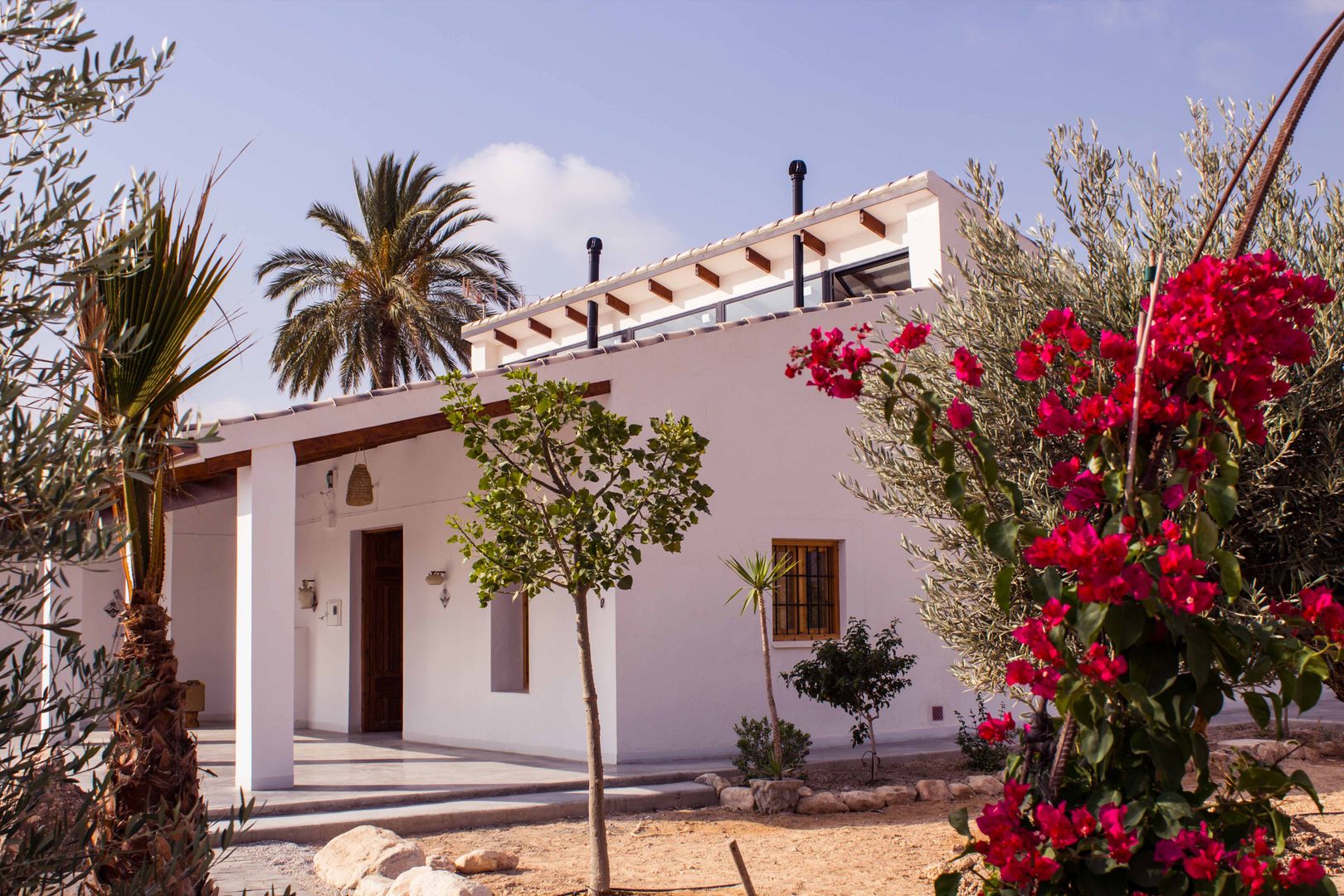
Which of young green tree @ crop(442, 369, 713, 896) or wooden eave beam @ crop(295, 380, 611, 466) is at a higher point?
wooden eave beam @ crop(295, 380, 611, 466)

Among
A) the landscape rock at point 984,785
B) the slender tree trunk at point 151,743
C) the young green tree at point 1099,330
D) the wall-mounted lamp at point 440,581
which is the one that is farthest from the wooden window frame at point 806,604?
the slender tree trunk at point 151,743

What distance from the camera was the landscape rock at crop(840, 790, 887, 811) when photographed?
9328mm

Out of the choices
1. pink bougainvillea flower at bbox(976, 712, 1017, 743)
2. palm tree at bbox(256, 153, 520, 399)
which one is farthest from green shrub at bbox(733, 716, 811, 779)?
palm tree at bbox(256, 153, 520, 399)

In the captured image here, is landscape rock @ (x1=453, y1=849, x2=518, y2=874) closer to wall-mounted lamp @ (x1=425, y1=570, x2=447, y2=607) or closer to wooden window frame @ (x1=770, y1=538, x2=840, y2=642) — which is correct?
wooden window frame @ (x1=770, y1=538, x2=840, y2=642)

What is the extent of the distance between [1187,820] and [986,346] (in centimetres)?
301

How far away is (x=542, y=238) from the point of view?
2114cm

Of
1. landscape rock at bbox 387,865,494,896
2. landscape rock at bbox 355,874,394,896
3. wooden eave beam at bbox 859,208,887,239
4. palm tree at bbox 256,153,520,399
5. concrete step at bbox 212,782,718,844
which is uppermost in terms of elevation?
palm tree at bbox 256,153,520,399

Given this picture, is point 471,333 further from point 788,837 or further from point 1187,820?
point 1187,820

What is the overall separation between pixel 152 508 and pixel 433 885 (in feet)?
8.80

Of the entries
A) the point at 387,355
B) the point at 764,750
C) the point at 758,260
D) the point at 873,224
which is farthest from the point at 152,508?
the point at 387,355

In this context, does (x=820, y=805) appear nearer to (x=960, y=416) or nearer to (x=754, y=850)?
(x=754, y=850)

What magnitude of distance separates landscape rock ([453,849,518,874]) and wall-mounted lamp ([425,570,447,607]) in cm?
574

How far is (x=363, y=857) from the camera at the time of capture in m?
6.91

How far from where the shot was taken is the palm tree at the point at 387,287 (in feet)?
76.7
